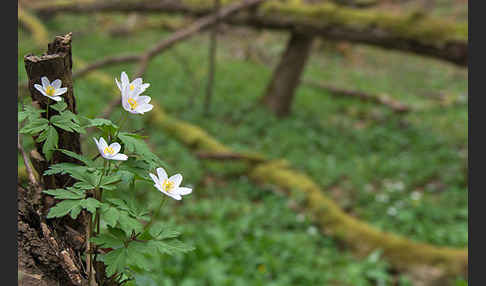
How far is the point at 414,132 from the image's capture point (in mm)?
8281

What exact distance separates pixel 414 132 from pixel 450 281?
5039mm

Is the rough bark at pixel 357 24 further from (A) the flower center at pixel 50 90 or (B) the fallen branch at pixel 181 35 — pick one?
(A) the flower center at pixel 50 90

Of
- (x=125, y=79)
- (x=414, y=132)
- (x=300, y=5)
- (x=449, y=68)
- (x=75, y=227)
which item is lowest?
(x=449, y=68)

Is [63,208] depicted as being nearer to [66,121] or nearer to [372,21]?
[66,121]

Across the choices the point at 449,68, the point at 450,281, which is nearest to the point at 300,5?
the point at 450,281

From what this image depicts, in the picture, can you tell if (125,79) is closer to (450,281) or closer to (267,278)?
(267,278)

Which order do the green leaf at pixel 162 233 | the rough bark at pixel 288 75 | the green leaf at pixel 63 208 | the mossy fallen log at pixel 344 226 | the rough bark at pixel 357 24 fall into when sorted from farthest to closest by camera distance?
the rough bark at pixel 288 75 → the rough bark at pixel 357 24 → the mossy fallen log at pixel 344 226 → the green leaf at pixel 162 233 → the green leaf at pixel 63 208

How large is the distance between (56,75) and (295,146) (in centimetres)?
651

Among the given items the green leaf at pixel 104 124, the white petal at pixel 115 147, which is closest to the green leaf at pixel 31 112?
the green leaf at pixel 104 124

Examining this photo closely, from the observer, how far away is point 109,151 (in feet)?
2.97

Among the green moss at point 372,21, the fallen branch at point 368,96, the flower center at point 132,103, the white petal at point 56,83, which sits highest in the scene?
the white petal at point 56,83

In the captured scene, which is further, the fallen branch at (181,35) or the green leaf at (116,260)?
the fallen branch at (181,35)

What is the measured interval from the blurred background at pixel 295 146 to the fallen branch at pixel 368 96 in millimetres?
44

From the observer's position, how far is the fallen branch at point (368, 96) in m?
9.76
